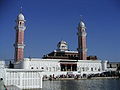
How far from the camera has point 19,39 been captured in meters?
40.5

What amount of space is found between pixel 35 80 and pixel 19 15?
28.5 metres

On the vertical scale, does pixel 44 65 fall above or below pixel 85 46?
below

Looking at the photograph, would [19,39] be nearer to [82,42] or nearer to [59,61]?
[59,61]

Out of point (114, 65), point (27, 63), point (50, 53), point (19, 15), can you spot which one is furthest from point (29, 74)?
point (114, 65)

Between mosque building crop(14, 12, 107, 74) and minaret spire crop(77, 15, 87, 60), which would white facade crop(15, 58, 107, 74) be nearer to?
mosque building crop(14, 12, 107, 74)

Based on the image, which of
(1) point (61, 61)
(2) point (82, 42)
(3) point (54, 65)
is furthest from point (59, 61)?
(2) point (82, 42)

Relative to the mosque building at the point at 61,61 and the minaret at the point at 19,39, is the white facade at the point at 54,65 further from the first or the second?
the minaret at the point at 19,39

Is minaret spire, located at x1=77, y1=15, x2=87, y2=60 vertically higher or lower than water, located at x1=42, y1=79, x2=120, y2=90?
higher

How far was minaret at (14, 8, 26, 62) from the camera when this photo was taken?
40.1 m

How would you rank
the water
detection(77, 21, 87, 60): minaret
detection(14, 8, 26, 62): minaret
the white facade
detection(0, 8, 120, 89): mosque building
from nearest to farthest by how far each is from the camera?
the water → the white facade → detection(0, 8, 120, 89): mosque building → detection(14, 8, 26, 62): minaret → detection(77, 21, 87, 60): minaret

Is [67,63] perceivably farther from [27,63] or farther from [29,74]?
[29,74]

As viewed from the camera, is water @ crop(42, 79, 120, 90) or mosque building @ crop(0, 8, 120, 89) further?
mosque building @ crop(0, 8, 120, 89)

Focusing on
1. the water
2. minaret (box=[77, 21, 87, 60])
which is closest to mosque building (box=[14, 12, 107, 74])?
minaret (box=[77, 21, 87, 60])

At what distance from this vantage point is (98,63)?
42812 mm
